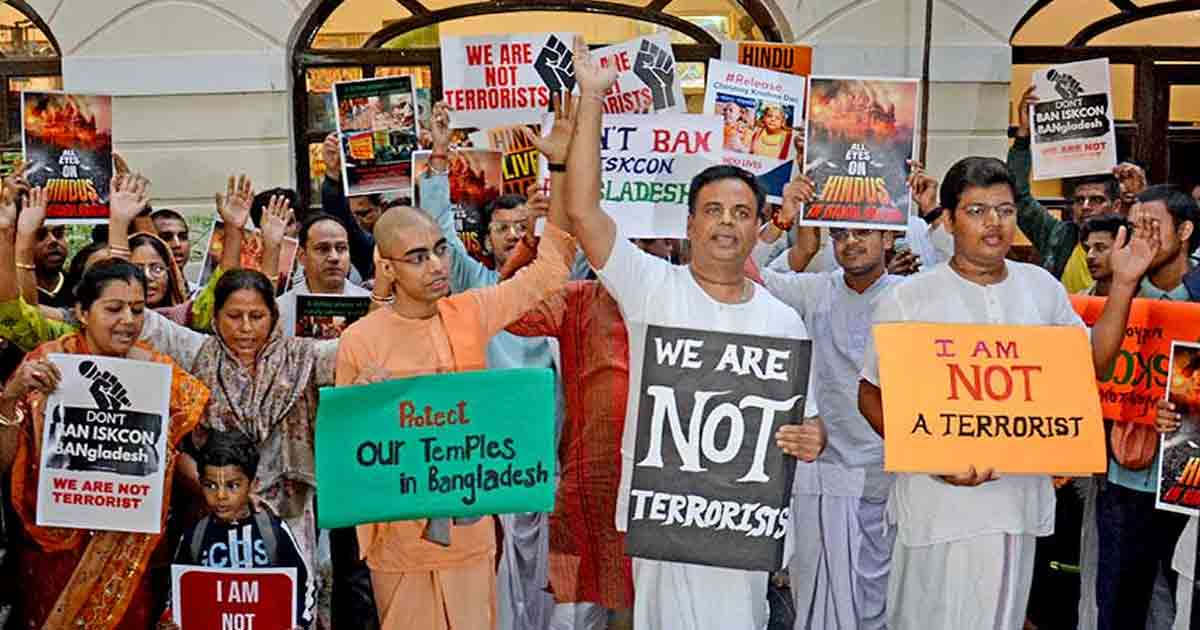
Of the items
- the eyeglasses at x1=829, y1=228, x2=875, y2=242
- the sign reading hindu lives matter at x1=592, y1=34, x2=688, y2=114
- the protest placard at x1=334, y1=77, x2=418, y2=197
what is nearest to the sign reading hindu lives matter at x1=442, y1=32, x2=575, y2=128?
the protest placard at x1=334, y1=77, x2=418, y2=197

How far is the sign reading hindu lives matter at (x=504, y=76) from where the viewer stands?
22.8 ft

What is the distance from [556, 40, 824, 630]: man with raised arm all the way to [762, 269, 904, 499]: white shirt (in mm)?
1150

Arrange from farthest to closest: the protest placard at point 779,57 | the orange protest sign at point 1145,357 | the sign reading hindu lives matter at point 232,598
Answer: the protest placard at point 779,57 → the orange protest sign at point 1145,357 → the sign reading hindu lives matter at point 232,598

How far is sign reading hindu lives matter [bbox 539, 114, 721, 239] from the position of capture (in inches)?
226

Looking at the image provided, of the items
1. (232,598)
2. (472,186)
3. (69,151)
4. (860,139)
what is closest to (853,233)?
(860,139)

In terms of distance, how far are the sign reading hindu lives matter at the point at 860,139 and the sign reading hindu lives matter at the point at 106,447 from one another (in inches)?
102

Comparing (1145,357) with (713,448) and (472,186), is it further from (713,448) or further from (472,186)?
(472,186)

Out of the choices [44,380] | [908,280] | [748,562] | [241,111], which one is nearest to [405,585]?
[748,562]

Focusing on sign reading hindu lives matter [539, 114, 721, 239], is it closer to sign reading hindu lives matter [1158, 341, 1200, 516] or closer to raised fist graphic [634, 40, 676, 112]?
raised fist graphic [634, 40, 676, 112]

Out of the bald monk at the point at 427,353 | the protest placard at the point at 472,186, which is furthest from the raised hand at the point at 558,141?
the protest placard at the point at 472,186

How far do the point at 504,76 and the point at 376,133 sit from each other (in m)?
0.83

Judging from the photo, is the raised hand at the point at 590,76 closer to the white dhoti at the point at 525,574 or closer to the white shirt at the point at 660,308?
the white shirt at the point at 660,308

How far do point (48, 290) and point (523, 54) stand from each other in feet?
7.95

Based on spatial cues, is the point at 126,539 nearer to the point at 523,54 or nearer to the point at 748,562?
the point at 748,562
